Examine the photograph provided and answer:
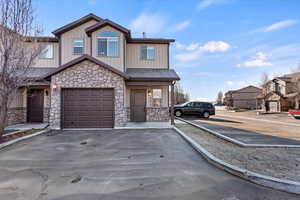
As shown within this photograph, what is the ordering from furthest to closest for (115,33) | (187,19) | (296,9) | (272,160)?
(187,19) < (115,33) < (296,9) < (272,160)

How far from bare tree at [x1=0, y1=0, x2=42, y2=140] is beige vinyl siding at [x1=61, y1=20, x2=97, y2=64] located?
178 inches

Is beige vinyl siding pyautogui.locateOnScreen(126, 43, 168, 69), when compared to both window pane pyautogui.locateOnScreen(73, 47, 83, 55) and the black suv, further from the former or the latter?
the black suv

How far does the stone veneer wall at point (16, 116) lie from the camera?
9.89 m

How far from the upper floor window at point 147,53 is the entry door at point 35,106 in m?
8.48

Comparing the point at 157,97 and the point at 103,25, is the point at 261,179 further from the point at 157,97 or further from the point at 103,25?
the point at 103,25

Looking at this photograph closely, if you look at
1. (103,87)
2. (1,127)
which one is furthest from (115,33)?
(1,127)

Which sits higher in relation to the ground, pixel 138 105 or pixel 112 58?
pixel 112 58

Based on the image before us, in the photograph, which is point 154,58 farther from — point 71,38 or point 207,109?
point 207,109

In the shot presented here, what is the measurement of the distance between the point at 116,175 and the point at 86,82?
7128 millimetres

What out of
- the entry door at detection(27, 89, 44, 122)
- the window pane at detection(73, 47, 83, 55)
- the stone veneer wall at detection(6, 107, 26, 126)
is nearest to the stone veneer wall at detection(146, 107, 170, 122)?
the window pane at detection(73, 47, 83, 55)

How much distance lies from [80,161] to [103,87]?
5.62m

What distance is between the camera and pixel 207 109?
17.0 m

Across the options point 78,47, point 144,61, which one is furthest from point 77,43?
point 144,61

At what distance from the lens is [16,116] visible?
10.4 m
